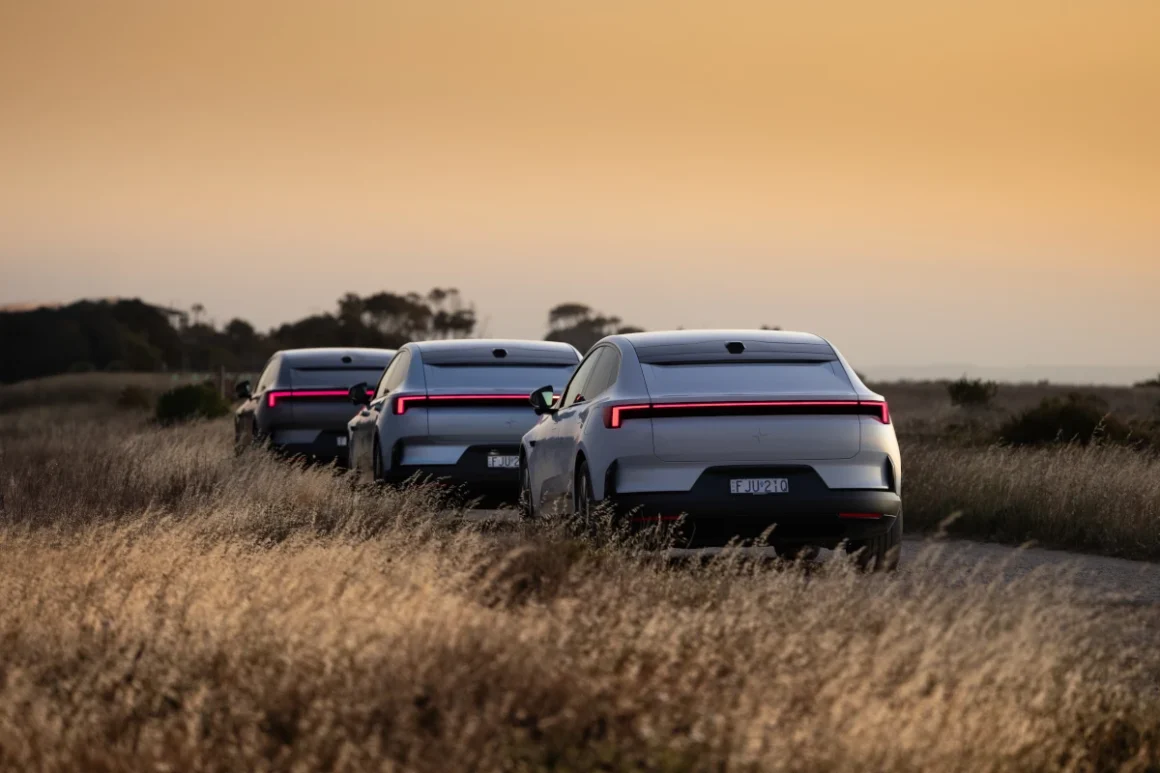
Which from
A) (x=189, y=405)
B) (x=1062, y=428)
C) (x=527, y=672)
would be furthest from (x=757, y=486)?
(x=189, y=405)

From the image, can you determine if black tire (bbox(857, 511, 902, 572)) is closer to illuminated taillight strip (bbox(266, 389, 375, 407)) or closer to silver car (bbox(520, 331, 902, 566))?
silver car (bbox(520, 331, 902, 566))

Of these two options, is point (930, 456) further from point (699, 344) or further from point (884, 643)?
point (884, 643)

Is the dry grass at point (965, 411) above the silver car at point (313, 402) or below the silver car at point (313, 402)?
below

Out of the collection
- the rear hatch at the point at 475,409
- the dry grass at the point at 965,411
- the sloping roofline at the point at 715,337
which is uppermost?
the sloping roofline at the point at 715,337

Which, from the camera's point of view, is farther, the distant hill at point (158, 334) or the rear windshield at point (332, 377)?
the distant hill at point (158, 334)

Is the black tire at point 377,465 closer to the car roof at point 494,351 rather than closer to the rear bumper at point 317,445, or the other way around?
the car roof at point 494,351

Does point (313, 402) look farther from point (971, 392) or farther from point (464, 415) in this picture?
point (971, 392)

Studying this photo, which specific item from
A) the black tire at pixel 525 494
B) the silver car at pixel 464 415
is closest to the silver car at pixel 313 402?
the silver car at pixel 464 415

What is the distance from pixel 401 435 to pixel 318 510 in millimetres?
2218

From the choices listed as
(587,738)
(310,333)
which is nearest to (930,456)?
(587,738)

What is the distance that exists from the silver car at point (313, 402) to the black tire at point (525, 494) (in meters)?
8.10

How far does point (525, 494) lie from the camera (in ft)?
49.3

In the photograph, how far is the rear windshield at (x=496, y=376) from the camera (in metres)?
17.4

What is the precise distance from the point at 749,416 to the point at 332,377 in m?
12.7
